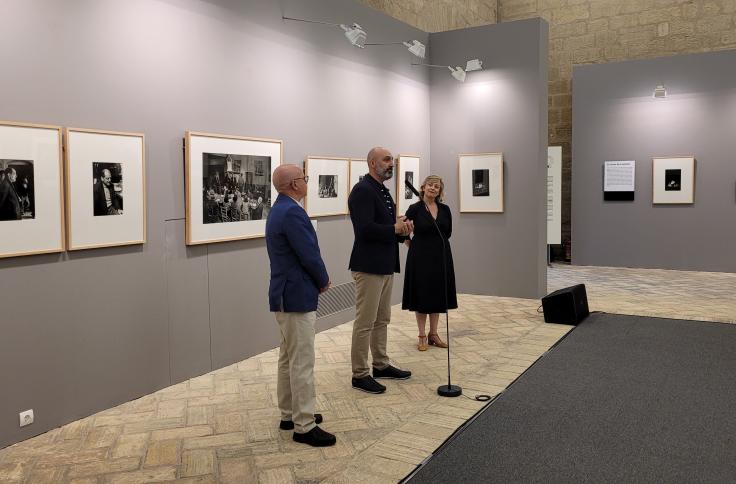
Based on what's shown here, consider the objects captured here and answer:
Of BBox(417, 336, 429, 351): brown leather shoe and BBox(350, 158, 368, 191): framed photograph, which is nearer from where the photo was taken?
BBox(417, 336, 429, 351): brown leather shoe

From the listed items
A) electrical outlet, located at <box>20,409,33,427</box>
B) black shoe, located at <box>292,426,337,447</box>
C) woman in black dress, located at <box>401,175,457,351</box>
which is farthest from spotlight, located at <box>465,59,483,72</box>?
electrical outlet, located at <box>20,409,33,427</box>

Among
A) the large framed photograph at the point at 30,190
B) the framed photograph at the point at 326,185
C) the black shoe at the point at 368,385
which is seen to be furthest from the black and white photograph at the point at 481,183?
the large framed photograph at the point at 30,190

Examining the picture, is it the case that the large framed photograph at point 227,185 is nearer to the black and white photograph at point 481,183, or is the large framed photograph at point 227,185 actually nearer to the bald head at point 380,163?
the bald head at point 380,163

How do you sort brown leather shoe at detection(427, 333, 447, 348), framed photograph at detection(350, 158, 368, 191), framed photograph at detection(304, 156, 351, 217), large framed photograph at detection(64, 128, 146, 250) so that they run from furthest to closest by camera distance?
framed photograph at detection(350, 158, 368, 191) → framed photograph at detection(304, 156, 351, 217) → brown leather shoe at detection(427, 333, 447, 348) → large framed photograph at detection(64, 128, 146, 250)

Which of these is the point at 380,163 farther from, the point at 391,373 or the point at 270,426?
the point at 270,426

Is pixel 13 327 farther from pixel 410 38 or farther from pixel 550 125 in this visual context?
pixel 550 125

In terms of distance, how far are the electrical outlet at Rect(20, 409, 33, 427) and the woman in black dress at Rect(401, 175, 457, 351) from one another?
3.60 m

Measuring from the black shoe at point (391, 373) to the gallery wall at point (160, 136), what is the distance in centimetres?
150

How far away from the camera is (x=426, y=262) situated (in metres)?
6.64

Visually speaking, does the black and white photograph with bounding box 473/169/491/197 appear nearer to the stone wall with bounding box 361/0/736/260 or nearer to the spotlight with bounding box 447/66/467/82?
the spotlight with bounding box 447/66/467/82

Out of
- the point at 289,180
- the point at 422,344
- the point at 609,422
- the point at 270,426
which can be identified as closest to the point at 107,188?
the point at 289,180

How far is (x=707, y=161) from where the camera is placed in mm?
12289

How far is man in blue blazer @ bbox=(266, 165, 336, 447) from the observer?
4258mm

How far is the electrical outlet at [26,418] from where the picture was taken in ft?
14.6
